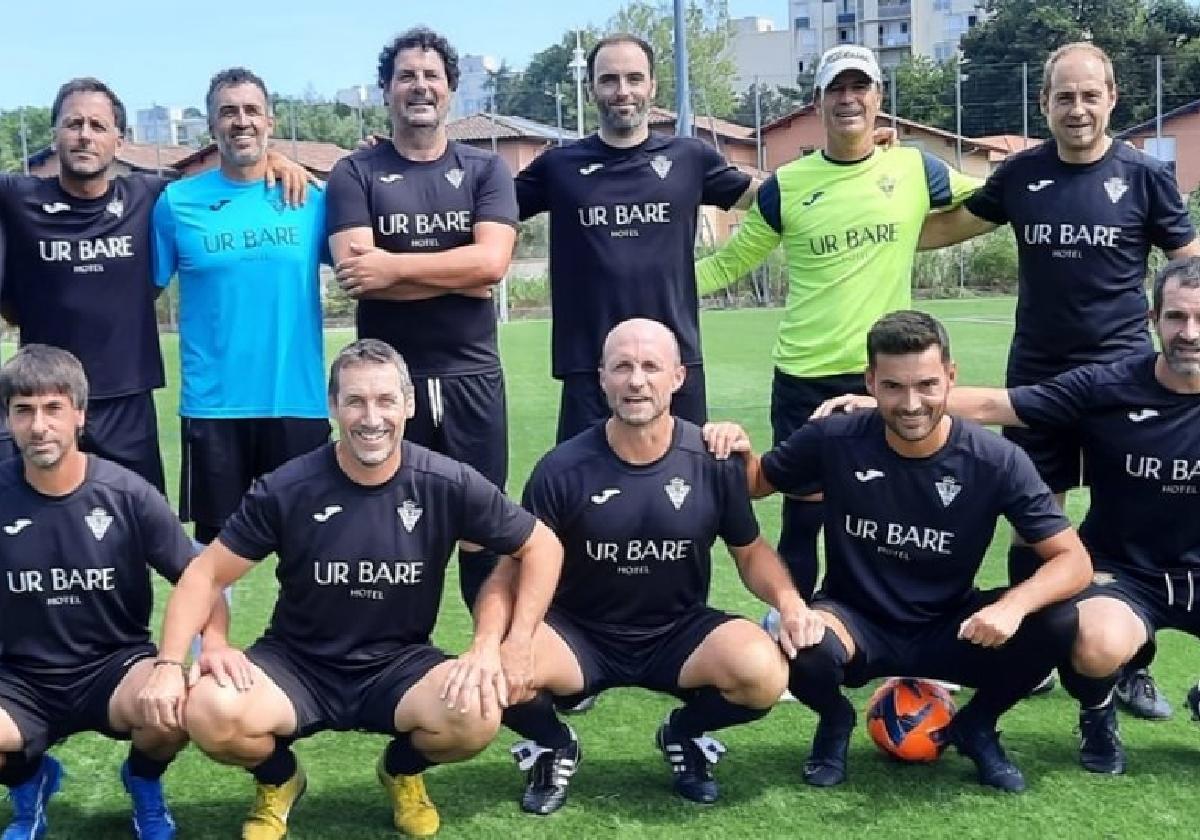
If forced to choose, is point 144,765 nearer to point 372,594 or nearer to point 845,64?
point 372,594

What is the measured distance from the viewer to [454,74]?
456 cm

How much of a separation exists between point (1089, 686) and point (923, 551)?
60 cm

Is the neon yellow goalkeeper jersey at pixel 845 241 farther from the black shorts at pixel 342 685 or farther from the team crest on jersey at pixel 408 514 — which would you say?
the black shorts at pixel 342 685

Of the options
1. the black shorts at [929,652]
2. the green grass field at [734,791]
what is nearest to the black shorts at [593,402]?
the green grass field at [734,791]

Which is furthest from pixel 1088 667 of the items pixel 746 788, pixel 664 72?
pixel 664 72

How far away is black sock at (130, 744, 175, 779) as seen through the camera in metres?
3.47

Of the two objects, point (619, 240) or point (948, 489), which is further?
point (619, 240)

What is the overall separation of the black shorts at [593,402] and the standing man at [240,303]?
33.9 inches

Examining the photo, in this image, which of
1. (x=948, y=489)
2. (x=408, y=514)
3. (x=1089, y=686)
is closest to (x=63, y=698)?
(x=408, y=514)

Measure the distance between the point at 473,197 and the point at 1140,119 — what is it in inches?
1807

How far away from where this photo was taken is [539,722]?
369 cm

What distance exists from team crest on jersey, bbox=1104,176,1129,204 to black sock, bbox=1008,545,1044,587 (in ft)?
4.07

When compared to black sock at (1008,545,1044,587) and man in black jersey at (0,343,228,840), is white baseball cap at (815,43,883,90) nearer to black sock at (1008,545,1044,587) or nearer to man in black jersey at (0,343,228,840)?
black sock at (1008,545,1044,587)

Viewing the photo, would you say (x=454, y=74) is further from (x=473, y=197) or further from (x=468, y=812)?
(x=468, y=812)
